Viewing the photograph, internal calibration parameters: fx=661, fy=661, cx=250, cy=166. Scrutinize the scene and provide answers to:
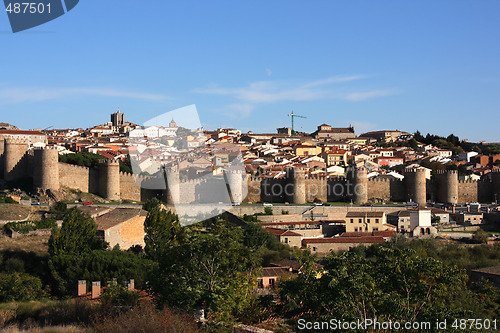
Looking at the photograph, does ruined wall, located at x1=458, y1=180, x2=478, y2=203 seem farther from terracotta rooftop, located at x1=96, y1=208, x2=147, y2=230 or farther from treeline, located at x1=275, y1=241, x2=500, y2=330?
treeline, located at x1=275, y1=241, x2=500, y2=330

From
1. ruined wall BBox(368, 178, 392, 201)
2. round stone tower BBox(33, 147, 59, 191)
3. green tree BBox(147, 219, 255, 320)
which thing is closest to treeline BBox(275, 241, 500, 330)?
green tree BBox(147, 219, 255, 320)

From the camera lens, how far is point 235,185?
34.2 metres

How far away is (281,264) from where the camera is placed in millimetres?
20047

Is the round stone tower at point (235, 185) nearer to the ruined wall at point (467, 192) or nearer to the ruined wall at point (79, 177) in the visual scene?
the ruined wall at point (79, 177)

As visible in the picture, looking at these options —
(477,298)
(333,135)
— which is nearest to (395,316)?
(477,298)

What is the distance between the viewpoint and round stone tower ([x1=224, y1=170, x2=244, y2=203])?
34062 mm

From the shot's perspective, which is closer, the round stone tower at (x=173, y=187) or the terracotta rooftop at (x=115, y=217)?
the terracotta rooftop at (x=115, y=217)

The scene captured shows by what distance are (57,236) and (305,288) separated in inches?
444

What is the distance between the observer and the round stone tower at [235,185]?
34062mm

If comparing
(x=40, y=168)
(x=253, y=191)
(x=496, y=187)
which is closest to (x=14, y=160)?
(x=40, y=168)

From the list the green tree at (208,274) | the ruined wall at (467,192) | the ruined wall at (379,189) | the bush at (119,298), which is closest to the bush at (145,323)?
the green tree at (208,274)

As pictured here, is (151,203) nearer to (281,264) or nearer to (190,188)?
(190,188)

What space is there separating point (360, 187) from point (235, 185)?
6.68 meters

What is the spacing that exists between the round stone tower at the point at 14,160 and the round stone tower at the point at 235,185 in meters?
10.2
